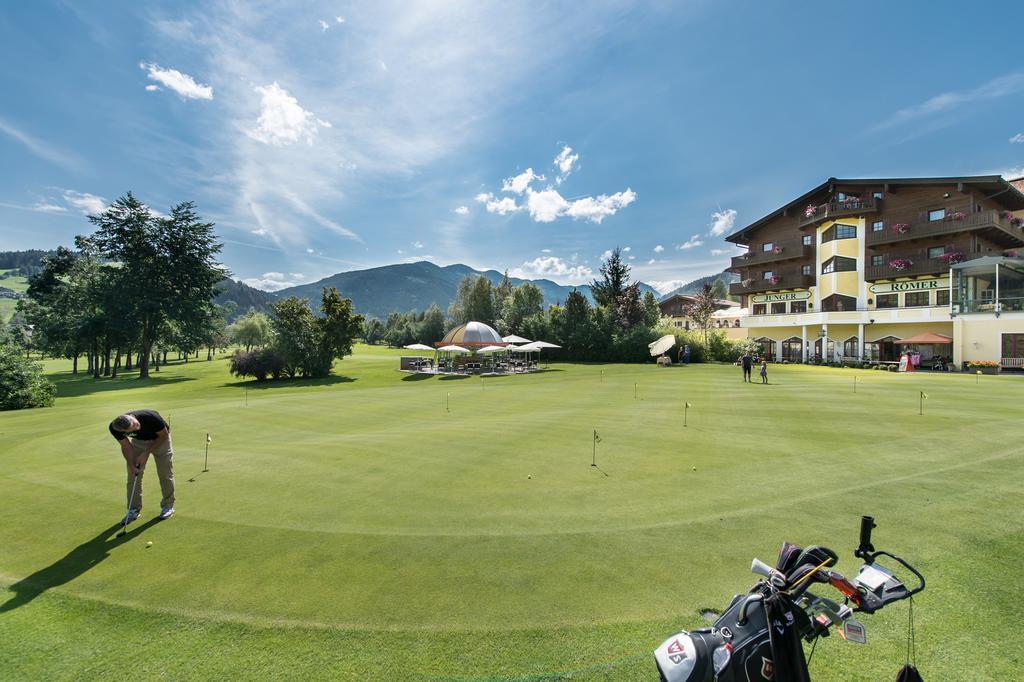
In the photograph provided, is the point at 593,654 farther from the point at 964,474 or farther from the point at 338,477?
the point at 964,474

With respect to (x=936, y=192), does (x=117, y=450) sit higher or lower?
lower

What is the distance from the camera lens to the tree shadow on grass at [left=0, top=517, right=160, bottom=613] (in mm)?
5180

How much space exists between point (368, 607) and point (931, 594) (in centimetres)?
620

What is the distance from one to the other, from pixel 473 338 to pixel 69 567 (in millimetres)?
42074

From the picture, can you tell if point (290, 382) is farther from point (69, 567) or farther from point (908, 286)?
point (908, 286)

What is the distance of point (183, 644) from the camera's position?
14.1 feet

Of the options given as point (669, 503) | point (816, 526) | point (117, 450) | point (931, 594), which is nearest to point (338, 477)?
point (669, 503)

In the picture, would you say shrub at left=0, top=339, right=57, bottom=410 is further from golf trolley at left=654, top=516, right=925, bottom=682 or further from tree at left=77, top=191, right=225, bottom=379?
golf trolley at left=654, top=516, right=925, bottom=682

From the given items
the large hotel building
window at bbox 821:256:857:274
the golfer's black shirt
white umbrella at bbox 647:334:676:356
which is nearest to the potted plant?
the large hotel building

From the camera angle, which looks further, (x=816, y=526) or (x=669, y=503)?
(x=669, y=503)

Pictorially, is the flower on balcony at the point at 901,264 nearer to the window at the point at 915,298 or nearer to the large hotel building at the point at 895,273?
the large hotel building at the point at 895,273

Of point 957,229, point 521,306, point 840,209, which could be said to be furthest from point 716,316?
point 957,229

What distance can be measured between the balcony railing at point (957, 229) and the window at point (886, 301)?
559 centimetres

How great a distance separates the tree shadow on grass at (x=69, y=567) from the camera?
5180mm
